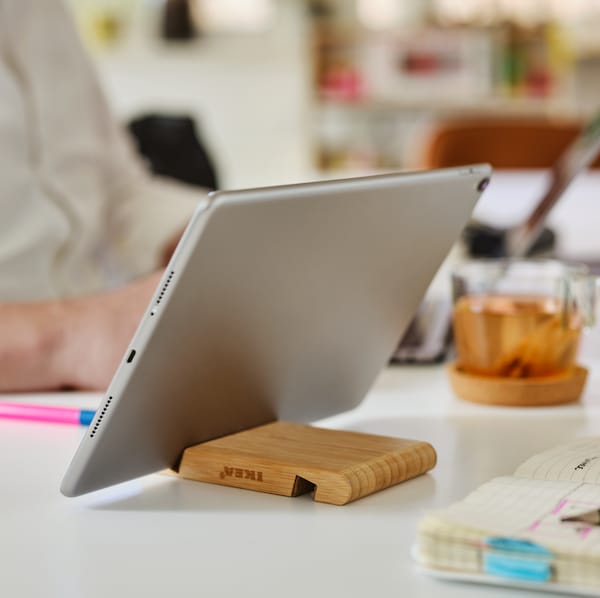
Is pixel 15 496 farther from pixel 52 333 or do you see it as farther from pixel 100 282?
pixel 100 282

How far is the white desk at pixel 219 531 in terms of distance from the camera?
403 millimetres

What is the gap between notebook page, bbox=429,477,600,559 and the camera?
1.29 ft

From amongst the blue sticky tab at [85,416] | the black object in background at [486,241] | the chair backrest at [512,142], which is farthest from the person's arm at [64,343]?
the chair backrest at [512,142]

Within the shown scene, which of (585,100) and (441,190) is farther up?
(441,190)

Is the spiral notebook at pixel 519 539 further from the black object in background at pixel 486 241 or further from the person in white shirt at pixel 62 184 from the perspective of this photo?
the black object in background at pixel 486 241

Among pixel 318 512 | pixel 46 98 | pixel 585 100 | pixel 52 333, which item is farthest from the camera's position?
pixel 585 100

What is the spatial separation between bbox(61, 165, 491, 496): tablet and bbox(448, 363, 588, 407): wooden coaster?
10 centimetres

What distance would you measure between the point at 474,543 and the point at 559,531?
0.04m

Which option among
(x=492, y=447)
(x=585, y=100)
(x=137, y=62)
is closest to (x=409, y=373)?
(x=492, y=447)

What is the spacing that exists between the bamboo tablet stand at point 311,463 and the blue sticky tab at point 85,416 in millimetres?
126

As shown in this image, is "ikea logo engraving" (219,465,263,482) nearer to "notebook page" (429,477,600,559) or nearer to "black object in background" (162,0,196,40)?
"notebook page" (429,477,600,559)

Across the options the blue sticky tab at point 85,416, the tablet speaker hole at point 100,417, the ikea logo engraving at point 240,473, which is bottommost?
the blue sticky tab at point 85,416

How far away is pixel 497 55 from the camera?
5.07 m

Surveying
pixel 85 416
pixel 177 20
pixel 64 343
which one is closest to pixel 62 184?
pixel 64 343
